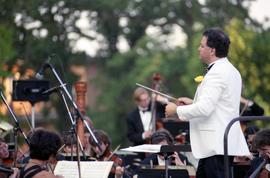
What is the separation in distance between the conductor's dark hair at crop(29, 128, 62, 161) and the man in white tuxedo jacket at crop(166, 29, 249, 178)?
1.28 meters

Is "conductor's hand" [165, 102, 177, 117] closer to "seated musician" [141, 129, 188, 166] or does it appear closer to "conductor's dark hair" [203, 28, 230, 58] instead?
"conductor's dark hair" [203, 28, 230, 58]

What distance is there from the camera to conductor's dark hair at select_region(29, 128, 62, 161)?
24.6 feet

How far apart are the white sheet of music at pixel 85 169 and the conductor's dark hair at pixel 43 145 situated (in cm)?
83

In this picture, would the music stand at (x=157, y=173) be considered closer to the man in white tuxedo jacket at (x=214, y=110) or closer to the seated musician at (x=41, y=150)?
the man in white tuxedo jacket at (x=214, y=110)

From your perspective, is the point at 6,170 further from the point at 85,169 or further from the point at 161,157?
the point at 161,157

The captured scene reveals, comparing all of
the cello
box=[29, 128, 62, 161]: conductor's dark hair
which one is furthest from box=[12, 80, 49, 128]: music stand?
box=[29, 128, 62, 161]: conductor's dark hair

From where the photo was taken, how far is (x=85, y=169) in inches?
331

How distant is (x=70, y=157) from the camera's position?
1018 cm

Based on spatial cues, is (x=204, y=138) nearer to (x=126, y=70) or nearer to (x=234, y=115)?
(x=234, y=115)

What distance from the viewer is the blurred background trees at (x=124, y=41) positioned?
1035 inches

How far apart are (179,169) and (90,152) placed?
9.35 feet

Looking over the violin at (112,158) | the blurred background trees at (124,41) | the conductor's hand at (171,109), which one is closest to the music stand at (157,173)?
the violin at (112,158)

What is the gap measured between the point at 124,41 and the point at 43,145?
116 ft

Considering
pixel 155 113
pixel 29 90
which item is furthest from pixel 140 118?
pixel 29 90
